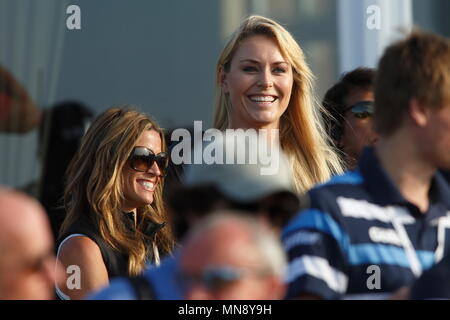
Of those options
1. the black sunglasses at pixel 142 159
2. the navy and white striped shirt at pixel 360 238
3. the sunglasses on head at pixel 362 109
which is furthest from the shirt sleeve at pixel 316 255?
the sunglasses on head at pixel 362 109

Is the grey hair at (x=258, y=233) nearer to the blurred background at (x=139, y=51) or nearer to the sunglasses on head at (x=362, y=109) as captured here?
the sunglasses on head at (x=362, y=109)

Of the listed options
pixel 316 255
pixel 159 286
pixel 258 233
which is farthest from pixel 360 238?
pixel 258 233

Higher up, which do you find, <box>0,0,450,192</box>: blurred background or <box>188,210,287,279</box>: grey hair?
<box>0,0,450,192</box>: blurred background

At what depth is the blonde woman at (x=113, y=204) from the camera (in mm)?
3375

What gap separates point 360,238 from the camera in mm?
2373

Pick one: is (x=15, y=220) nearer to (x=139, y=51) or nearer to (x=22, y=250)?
(x=22, y=250)

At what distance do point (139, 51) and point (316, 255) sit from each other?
9.22 feet

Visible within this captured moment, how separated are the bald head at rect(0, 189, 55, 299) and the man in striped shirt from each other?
73 cm

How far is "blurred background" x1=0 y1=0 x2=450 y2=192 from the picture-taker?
15.1ft

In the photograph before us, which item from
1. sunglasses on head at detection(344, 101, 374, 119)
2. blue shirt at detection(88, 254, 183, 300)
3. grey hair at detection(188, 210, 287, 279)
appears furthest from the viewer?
sunglasses on head at detection(344, 101, 374, 119)

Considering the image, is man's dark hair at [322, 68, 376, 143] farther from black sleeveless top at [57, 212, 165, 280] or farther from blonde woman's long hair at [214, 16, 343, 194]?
black sleeveless top at [57, 212, 165, 280]

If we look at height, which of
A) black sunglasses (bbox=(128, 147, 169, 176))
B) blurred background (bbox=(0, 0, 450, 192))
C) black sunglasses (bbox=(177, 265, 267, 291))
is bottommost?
black sunglasses (bbox=(177, 265, 267, 291))

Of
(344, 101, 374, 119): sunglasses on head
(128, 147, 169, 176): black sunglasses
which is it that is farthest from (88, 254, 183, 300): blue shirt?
(344, 101, 374, 119): sunglasses on head
